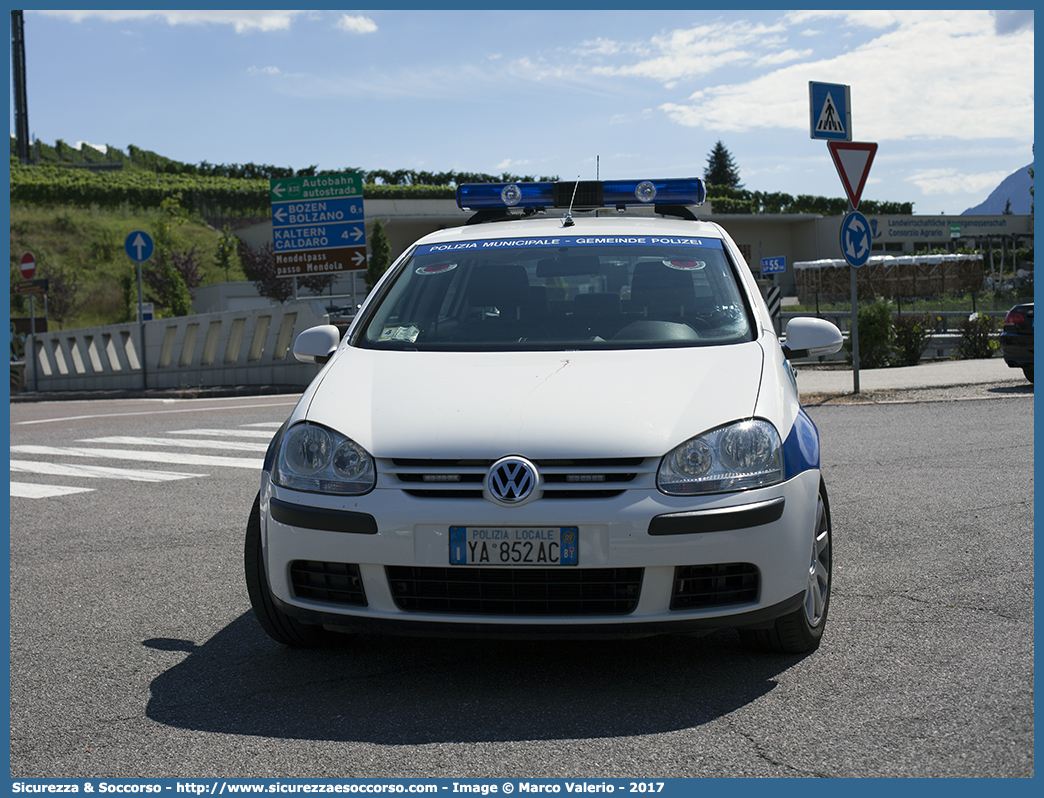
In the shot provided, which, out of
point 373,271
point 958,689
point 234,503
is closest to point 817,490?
point 958,689

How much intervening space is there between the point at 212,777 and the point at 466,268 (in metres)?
2.63

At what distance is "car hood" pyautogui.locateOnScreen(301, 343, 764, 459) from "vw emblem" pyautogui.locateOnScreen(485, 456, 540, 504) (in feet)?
0.13

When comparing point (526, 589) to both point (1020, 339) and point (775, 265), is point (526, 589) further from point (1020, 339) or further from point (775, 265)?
point (775, 265)

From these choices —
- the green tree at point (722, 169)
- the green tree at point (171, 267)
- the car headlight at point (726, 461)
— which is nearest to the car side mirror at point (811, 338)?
the car headlight at point (726, 461)

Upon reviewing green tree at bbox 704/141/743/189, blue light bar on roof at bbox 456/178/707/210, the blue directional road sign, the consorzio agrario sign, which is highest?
green tree at bbox 704/141/743/189

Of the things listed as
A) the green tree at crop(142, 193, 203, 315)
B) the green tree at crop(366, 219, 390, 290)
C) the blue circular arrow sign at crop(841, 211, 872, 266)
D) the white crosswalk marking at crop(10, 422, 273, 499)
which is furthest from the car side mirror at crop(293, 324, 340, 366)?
the green tree at crop(366, 219, 390, 290)

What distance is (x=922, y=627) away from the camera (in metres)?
4.18

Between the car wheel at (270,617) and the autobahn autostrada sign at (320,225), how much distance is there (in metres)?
23.2

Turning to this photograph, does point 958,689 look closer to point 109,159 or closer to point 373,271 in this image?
point 373,271

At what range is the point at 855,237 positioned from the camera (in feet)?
45.6

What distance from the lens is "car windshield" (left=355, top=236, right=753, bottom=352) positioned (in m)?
4.38

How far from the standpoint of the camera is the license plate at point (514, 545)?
10.9ft

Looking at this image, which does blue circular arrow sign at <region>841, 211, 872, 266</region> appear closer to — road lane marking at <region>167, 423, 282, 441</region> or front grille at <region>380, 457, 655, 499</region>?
road lane marking at <region>167, 423, 282, 441</region>

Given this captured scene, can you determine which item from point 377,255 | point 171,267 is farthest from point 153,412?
point 171,267
